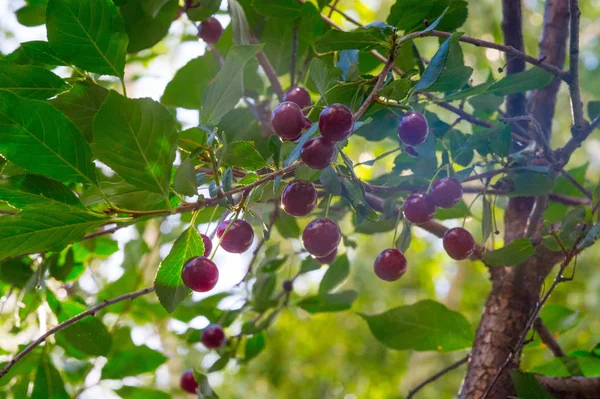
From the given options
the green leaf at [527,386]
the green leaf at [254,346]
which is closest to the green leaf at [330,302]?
the green leaf at [254,346]

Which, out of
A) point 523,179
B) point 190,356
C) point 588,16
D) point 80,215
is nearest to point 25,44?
point 80,215

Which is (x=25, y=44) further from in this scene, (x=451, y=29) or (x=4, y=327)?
(x=4, y=327)

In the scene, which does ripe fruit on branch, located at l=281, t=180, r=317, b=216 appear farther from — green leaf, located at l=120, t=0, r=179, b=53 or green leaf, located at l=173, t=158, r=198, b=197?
green leaf, located at l=120, t=0, r=179, b=53

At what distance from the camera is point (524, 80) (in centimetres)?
80

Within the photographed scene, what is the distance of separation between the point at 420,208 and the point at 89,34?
469 millimetres

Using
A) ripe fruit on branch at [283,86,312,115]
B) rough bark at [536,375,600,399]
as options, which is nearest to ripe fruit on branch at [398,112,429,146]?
ripe fruit on branch at [283,86,312,115]

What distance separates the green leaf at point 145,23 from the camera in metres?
0.86

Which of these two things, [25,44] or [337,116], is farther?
[25,44]

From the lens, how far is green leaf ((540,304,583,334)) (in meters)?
1.08

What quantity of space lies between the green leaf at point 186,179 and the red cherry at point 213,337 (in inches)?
22.1

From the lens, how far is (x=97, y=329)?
885mm

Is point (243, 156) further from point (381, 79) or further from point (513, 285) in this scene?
point (513, 285)

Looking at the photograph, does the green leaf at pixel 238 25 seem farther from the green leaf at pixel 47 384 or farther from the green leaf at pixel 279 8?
the green leaf at pixel 47 384

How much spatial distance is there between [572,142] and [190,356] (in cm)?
338
